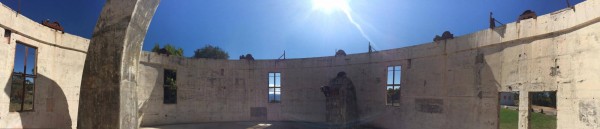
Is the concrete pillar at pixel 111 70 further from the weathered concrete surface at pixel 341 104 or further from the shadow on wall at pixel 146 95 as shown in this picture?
the weathered concrete surface at pixel 341 104

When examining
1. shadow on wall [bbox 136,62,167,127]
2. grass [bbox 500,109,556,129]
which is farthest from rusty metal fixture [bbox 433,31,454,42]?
shadow on wall [bbox 136,62,167,127]

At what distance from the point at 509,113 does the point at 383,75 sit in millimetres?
4964

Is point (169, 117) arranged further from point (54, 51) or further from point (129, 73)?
point (129, 73)

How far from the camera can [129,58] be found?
27.7 ft

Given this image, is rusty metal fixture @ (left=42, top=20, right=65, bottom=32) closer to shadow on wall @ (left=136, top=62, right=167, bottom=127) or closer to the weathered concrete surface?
shadow on wall @ (left=136, top=62, right=167, bottom=127)

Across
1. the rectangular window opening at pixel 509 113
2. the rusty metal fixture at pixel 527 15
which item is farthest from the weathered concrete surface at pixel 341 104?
the rusty metal fixture at pixel 527 15

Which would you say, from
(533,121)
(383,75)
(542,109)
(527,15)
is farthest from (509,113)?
(383,75)

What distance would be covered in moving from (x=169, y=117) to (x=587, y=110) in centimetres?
1505

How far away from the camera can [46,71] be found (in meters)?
10.3

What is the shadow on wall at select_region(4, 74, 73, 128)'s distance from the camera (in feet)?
31.6

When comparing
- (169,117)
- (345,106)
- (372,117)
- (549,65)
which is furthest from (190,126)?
(549,65)

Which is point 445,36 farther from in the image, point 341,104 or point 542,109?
point 341,104

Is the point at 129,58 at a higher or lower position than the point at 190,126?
higher

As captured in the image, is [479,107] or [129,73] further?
[479,107]
